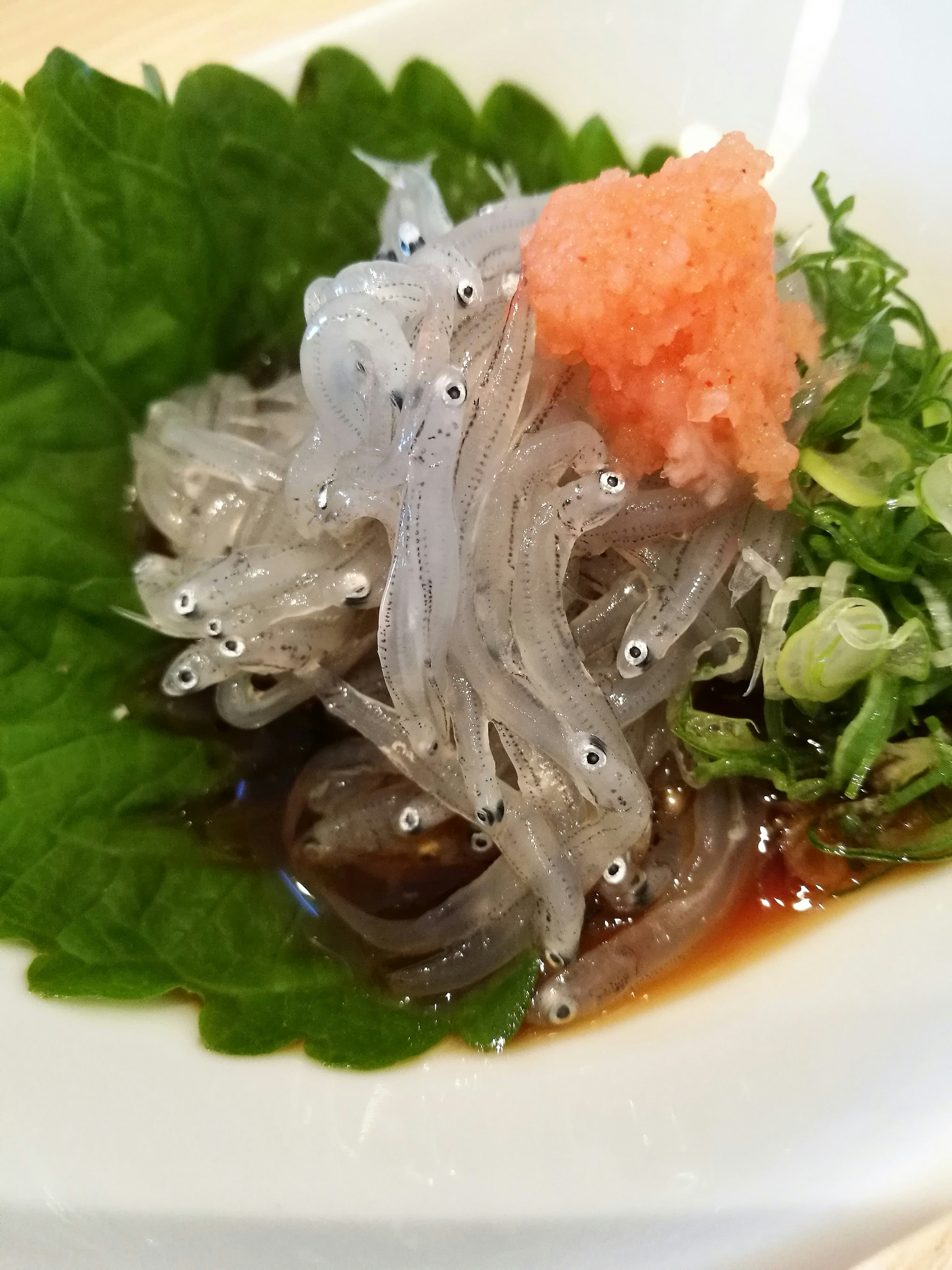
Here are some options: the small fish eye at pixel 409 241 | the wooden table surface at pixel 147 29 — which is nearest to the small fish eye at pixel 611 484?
the small fish eye at pixel 409 241

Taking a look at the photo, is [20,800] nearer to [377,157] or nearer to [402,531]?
[402,531]

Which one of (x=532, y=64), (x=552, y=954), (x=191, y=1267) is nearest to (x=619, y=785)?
(x=552, y=954)

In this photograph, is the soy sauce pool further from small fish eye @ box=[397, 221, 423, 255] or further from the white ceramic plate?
small fish eye @ box=[397, 221, 423, 255]

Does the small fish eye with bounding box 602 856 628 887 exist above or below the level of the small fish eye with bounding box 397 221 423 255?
below

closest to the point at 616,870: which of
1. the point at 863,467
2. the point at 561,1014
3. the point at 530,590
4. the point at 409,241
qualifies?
the point at 561,1014

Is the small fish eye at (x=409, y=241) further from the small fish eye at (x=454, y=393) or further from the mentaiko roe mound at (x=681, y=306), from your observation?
the small fish eye at (x=454, y=393)

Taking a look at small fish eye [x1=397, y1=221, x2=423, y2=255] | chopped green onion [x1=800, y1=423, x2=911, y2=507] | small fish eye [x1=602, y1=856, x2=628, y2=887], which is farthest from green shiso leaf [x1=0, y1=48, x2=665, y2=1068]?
chopped green onion [x1=800, y1=423, x2=911, y2=507]

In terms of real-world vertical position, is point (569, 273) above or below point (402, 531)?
A: above
